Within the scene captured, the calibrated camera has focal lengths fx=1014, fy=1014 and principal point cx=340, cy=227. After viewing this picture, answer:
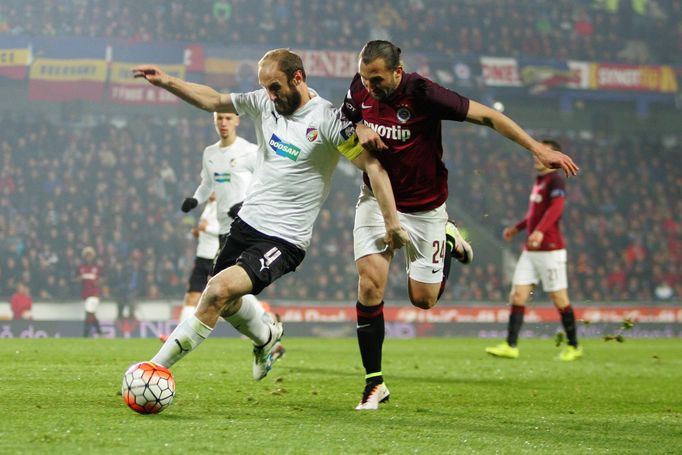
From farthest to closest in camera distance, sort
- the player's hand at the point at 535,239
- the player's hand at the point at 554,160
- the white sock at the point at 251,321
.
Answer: the player's hand at the point at 535,239 < the white sock at the point at 251,321 < the player's hand at the point at 554,160

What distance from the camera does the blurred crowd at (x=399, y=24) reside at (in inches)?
1045

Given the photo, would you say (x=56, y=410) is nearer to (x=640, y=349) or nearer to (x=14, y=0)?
(x=640, y=349)

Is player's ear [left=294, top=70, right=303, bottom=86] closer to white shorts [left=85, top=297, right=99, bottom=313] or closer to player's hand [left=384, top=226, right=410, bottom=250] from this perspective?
player's hand [left=384, top=226, right=410, bottom=250]

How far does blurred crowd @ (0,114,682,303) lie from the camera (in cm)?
2181

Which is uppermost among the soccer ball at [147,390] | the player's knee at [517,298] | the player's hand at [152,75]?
the player's hand at [152,75]

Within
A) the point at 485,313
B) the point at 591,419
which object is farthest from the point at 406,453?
the point at 485,313

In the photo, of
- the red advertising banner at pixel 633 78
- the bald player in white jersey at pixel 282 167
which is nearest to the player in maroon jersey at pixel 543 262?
the bald player in white jersey at pixel 282 167

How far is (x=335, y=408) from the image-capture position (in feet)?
19.6

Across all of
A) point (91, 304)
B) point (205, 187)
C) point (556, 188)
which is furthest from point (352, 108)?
point (91, 304)

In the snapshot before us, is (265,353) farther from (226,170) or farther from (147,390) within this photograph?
(226,170)

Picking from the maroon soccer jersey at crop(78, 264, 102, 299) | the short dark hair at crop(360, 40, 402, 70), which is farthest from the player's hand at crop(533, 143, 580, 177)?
the maroon soccer jersey at crop(78, 264, 102, 299)

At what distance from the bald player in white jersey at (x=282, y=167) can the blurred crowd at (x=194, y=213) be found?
1390 centimetres

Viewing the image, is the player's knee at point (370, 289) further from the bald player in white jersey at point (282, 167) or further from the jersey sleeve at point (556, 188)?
the jersey sleeve at point (556, 188)

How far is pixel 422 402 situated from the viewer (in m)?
6.56
